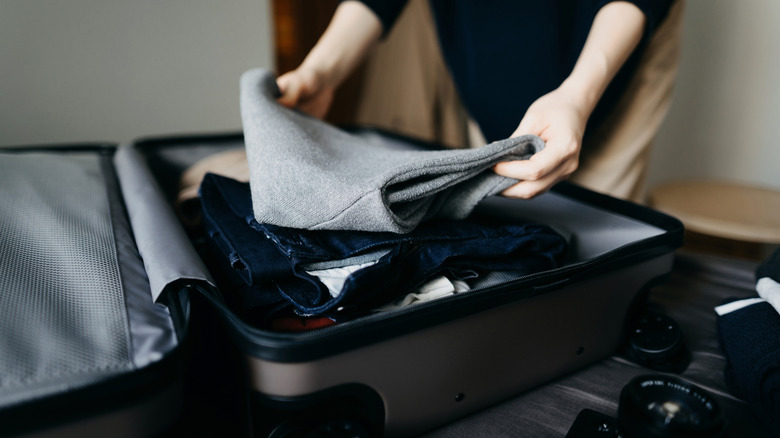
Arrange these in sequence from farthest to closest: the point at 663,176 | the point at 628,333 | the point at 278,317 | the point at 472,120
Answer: the point at 663,176
the point at 472,120
the point at 628,333
the point at 278,317

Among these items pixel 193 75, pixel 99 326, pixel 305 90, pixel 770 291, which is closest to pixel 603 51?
pixel 770 291

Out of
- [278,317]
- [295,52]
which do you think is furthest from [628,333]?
[295,52]

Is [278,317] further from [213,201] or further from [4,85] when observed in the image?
[4,85]

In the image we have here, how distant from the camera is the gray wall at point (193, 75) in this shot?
3.31 ft

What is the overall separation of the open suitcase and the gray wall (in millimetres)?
579

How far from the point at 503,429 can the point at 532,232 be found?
0.56 ft

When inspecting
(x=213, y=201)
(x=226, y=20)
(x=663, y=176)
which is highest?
(x=226, y=20)

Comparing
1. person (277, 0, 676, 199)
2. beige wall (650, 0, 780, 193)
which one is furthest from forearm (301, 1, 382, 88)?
beige wall (650, 0, 780, 193)

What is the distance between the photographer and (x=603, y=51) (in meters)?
0.56

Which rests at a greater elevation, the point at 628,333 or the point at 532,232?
the point at 532,232

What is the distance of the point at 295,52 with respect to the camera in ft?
5.10

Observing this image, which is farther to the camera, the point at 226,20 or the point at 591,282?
the point at 226,20

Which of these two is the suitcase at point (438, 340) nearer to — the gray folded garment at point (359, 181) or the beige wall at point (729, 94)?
the gray folded garment at point (359, 181)

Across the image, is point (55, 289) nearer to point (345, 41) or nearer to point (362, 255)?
point (362, 255)
